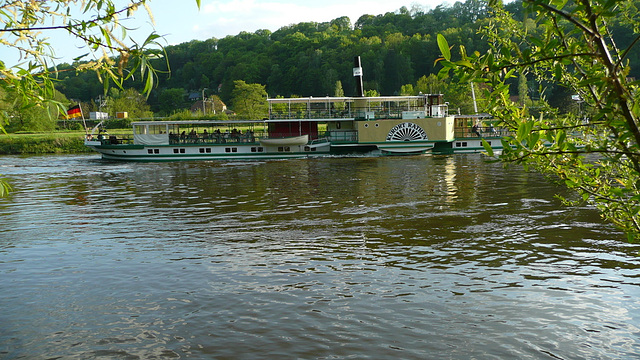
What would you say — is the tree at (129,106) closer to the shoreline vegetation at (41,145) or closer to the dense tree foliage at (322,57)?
the dense tree foliage at (322,57)

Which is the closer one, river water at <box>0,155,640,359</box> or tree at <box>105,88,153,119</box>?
river water at <box>0,155,640,359</box>

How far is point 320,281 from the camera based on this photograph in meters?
8.79

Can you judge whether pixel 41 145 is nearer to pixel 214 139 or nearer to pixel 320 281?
pixel 214 139

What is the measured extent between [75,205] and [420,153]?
28.2 meters

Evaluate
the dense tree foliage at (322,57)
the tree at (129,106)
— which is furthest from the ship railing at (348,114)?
the dense tree foliage at (322,57)

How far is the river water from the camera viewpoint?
6457 millimetres

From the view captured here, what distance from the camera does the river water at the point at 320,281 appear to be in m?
6.46

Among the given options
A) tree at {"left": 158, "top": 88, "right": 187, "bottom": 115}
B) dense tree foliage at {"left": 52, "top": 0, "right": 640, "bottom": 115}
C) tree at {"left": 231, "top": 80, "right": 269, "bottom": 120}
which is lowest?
tree at {"left": 231, "top": 80, "right": 269, "bottom": 120}

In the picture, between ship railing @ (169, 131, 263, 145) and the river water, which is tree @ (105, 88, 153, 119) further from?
the river water

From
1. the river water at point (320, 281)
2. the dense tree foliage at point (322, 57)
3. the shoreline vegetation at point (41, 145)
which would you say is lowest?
the river water at point (320, 281)

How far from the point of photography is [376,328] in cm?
682

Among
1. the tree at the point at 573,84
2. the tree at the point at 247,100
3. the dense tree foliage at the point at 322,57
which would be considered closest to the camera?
the tree at the point at 573,84

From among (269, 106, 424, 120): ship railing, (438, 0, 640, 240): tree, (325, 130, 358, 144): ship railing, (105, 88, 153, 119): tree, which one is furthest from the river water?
(105, 88, 153, 119): tree

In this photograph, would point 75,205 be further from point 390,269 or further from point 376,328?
point 376,328
